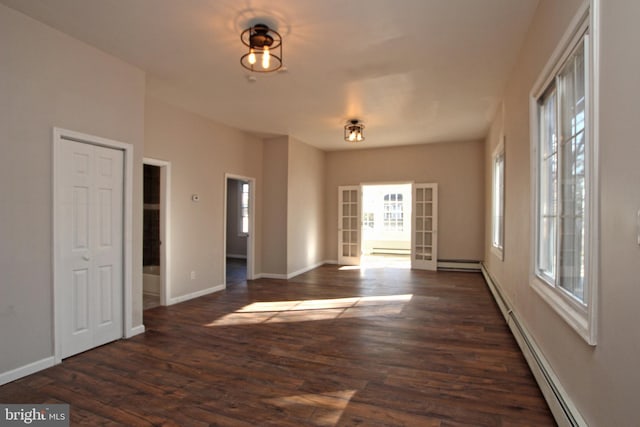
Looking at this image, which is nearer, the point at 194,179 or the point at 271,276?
the point at 194,179

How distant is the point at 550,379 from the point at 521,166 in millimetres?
1982

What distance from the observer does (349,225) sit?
8.95 m

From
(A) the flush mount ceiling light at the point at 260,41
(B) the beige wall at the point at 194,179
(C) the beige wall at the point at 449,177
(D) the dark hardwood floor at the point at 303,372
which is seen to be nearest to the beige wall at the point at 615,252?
(D) the dark hardwood floor at the point at 303,372

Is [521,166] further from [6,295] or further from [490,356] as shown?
[6,295]

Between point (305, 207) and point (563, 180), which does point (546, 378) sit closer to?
point (563, 180)

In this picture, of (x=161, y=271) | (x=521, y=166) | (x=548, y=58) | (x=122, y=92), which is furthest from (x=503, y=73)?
(x=161, y=271)

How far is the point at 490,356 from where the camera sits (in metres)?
3.23

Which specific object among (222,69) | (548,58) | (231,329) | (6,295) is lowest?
(231,329)

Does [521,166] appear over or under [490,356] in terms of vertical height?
over

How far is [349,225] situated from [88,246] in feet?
20.8

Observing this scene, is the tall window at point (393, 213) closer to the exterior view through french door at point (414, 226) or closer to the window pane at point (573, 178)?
the exterior view through french door at point (414, 226)

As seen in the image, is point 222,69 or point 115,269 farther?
point 222,69

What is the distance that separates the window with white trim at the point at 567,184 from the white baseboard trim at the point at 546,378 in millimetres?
479

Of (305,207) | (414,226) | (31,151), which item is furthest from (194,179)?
(414,226)
